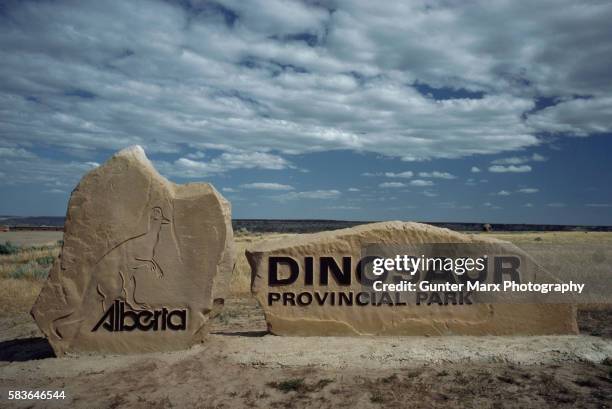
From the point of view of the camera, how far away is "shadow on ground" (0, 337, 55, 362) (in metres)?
8.49

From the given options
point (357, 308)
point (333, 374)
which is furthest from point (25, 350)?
point (357, 308)

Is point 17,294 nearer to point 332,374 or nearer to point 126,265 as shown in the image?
point 126,265

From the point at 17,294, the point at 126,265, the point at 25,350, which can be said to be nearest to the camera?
the point at 126,265

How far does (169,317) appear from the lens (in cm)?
822

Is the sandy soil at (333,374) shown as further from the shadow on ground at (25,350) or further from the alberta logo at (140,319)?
the alberta logo at (140,319)

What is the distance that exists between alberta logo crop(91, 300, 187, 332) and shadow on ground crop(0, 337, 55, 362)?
118cm

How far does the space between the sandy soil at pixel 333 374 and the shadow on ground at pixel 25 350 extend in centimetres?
5

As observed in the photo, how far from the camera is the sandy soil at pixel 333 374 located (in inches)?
257

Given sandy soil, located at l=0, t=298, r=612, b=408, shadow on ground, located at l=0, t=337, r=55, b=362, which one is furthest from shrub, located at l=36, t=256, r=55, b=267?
sandy soil, located at l=0, t=298, r=612, b=408

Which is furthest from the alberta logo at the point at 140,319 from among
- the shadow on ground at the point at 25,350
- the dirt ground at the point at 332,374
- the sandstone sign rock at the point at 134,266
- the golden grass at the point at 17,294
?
the golden grass at the point at 17,294

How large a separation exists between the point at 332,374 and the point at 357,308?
1648 mm

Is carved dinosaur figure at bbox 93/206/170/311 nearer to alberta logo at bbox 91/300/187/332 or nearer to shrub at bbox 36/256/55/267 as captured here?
alberta logo at bbox 91/300/187/332

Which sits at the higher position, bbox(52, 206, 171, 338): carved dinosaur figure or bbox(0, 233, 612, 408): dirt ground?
bbox(52, 206, 171, 338): carved dinosaur figure

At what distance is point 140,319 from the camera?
8.20 metres
